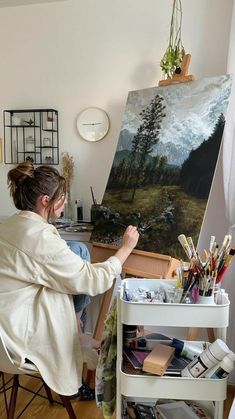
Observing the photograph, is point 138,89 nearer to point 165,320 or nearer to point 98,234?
point 98,234

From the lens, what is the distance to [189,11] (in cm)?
216

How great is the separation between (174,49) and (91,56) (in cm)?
57

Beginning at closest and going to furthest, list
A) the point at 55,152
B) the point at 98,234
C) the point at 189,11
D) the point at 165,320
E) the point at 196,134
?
the point at 165,320, the point at 196,134, the point at 98,234, the point at 189,11, the point at 55,152

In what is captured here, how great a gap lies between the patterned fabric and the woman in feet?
0.34

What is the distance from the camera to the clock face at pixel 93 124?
239 cm

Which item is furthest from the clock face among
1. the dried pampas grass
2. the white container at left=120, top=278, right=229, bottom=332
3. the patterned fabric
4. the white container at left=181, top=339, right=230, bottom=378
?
the white container at left=181, top=339, right=230, bottom=378

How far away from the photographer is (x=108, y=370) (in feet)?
4.42

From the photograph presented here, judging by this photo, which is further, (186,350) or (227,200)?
(227,200)

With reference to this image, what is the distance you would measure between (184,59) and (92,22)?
2.43 feet

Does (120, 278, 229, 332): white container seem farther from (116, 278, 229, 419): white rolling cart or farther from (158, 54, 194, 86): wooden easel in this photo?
(158, 54, 194, 86): wooden easel

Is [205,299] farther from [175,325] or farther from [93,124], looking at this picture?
[93,124]

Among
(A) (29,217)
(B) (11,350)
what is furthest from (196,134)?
(B) (11,350)

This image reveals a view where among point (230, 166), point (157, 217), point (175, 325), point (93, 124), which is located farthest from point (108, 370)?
point (93, 124)

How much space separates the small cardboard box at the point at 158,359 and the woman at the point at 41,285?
0.97 feet
